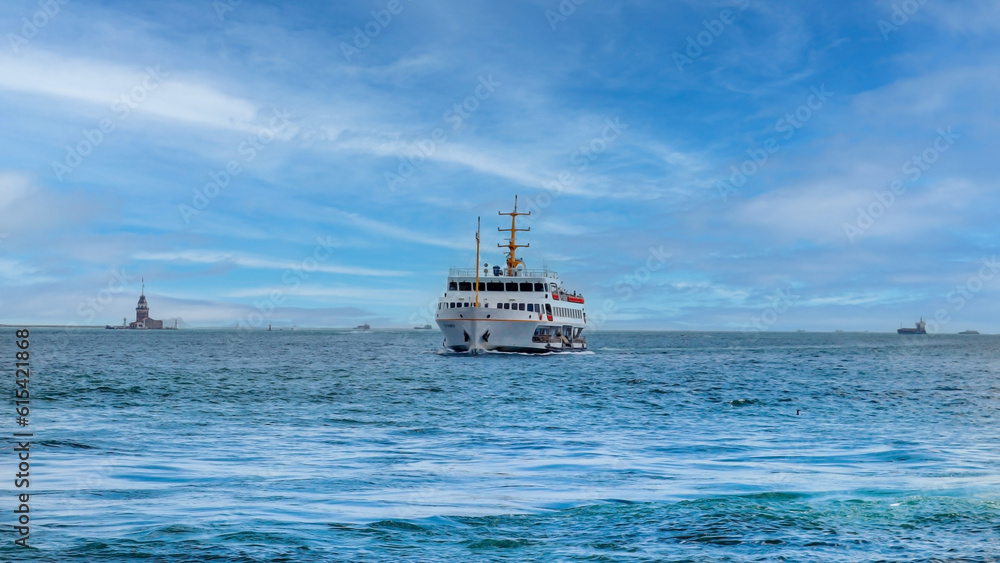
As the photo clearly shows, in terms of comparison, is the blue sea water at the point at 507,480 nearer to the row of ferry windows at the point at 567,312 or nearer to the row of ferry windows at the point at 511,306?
the row of ferry windows at the point at 511,306

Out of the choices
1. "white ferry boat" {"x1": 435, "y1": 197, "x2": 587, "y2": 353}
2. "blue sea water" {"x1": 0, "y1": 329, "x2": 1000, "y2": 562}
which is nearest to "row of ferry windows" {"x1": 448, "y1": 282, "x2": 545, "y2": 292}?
"white ferry boat" {"x1": 435, "y1": 197, "x2": 587, "y2": 353}

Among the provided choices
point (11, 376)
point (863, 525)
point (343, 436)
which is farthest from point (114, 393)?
point (863, 525)

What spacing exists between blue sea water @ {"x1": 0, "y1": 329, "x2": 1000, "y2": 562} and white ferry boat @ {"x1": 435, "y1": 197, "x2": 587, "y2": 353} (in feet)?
127

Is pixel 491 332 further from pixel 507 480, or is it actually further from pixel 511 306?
pixel 507 480

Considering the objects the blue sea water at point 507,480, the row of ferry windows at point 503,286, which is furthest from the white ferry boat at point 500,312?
the blue sea water at point 507,480

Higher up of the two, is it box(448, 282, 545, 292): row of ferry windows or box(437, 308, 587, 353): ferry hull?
box(448, 282, 545, 292): row of ferry windows

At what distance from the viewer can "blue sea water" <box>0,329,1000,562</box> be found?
11.4 meters

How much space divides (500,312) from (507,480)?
200ft

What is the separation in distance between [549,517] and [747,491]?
4.62 m

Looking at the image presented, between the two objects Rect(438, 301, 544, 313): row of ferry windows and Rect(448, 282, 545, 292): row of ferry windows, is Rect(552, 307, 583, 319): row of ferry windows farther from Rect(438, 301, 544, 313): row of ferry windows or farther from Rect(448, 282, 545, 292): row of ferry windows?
Rect(438, 301, 544, 313): row of ferry windows

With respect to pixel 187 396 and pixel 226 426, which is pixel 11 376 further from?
pixel 226 426

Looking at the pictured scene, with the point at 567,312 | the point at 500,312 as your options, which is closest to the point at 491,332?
the point at 500,312

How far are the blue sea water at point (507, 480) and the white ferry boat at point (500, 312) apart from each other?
3874 centimetres

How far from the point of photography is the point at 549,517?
13273 mm
